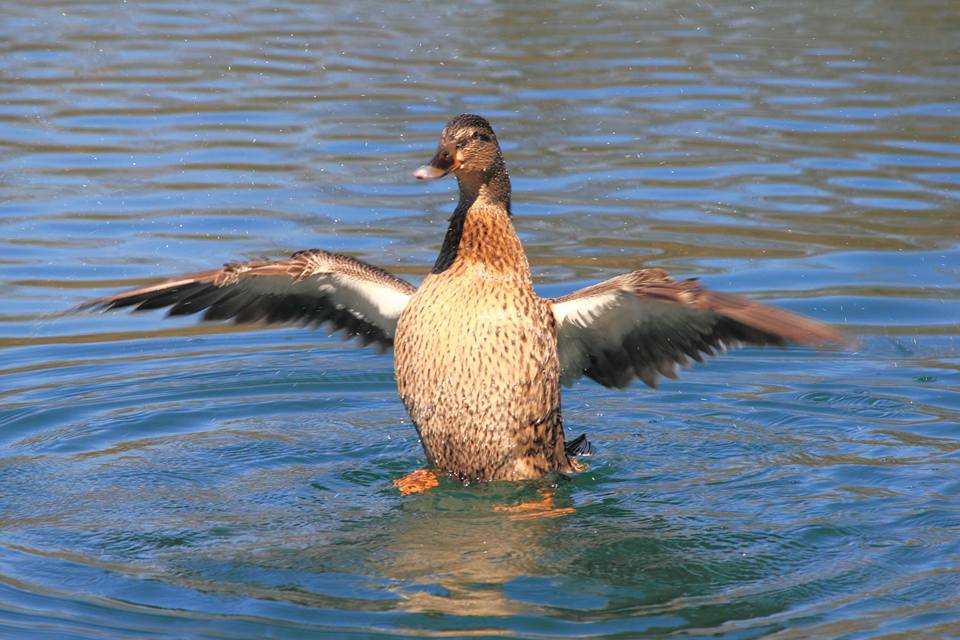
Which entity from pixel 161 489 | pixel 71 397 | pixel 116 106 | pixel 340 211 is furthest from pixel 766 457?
pixel 116 106

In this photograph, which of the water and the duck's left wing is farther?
the duck's left wing

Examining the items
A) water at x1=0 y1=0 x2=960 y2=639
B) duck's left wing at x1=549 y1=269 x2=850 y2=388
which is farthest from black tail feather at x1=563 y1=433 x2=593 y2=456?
duck's left wing at x1=549 y1=269 x2=850 y2=388

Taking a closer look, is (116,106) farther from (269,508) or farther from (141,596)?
(141,596)

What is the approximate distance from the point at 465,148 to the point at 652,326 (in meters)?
1.22

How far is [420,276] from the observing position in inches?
414

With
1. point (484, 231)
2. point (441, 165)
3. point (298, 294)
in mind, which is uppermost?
point (441, 165)

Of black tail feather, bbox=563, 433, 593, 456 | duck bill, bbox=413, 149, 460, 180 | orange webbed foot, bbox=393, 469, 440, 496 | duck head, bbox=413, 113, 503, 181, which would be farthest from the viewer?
black tail feather, bbox=563, 433, 593, 456

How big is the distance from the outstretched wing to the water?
65 centimetres

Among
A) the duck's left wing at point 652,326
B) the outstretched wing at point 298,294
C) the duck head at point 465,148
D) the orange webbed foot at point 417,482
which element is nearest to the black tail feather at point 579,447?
the duck's left wing at point 652,326

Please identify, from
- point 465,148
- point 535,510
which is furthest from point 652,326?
point 465,148

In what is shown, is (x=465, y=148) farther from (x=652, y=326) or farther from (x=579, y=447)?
(x=579, y=447)

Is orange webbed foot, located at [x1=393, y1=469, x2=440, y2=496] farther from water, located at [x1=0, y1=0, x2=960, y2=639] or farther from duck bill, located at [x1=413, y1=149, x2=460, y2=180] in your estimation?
duck bill, located at [x1=413, y1=149, x2=460, y2=180]

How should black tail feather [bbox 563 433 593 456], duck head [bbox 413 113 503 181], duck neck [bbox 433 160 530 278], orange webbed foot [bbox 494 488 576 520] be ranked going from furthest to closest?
black tail feather [bbox 563 433 593 456] → duck neck [bbox 433 160 530 278] → orange webbed foot [bbox 494 488 576 520] → duck head [bbox 413 113 503 181]

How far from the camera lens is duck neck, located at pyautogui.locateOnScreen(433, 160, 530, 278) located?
7.06 metres
